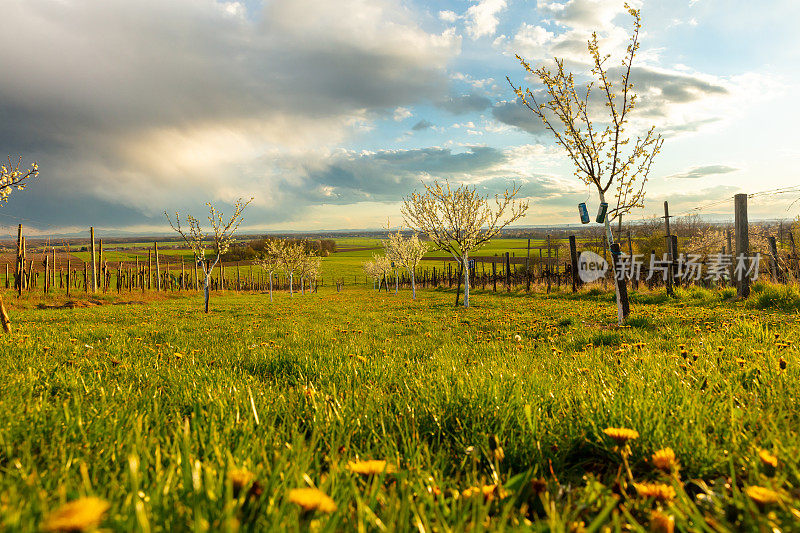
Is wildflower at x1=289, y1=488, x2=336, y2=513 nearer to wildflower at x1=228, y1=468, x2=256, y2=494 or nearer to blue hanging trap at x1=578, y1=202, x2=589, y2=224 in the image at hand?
wildflower at x1=228, y1=468, x2=256, y2=494

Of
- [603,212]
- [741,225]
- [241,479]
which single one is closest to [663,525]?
[241,479]

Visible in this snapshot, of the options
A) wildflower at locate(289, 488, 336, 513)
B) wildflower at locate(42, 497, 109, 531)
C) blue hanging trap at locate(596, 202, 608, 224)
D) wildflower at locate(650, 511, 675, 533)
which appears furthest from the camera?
blue hanging trap at locate(596, 202, 608, 224)

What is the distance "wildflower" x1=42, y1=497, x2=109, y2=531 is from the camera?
Result: 72cm

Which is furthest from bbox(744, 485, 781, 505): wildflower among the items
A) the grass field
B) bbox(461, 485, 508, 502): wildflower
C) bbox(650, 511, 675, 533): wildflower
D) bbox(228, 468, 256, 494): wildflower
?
bbox(228, 468, 256, 494): wildflower

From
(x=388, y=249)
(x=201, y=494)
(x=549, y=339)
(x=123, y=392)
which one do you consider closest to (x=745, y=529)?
(x=201, y=494)

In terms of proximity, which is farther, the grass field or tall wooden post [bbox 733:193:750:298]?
tall wooden post [bbox 733:193:750:298]

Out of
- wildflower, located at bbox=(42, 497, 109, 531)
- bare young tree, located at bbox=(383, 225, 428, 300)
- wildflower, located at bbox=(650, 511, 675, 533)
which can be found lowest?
wildflower, located at bbox=(650, 511, 675, 533)

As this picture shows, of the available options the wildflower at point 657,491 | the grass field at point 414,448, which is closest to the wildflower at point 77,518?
the grass field at point 414,448

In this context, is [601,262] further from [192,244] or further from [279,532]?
[279,532]

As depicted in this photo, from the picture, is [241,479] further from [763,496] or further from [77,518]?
[763,496]

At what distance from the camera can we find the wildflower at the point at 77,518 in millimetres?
724

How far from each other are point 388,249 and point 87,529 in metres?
46.8

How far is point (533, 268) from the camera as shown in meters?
52.4

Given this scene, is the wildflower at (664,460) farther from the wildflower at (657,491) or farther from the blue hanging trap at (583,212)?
the blue hanging trap at (583,212)
